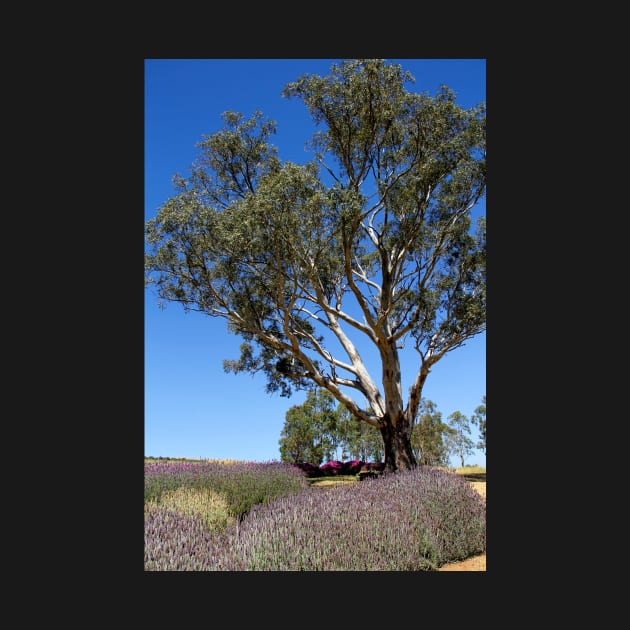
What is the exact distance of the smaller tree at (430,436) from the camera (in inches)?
920

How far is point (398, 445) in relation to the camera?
1278cm

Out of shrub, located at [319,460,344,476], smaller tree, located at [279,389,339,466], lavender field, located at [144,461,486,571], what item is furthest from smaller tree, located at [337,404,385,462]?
lavender field, located at [144,461,486,571]

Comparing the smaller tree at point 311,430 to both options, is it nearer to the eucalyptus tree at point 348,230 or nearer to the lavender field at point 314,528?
the eucalyptus tree at point 348,230

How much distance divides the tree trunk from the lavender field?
131 inches

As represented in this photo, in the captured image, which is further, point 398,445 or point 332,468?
point 332,468

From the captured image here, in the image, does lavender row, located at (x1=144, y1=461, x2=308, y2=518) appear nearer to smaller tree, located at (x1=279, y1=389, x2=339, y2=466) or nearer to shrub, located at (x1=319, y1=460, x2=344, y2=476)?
shrub, located at (x1=319, y1=460, x2=344, y2=476)

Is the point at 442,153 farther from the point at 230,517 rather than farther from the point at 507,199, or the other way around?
the point at 230,517

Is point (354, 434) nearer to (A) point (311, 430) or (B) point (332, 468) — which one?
(A) point (311, 430)

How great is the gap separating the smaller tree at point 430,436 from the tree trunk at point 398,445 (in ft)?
31.8

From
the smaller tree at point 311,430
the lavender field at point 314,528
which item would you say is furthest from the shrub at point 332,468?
the lavender field at point 314,528

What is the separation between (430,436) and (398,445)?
1242cm

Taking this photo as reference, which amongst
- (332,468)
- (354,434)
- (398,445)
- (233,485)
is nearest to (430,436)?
(354,434)

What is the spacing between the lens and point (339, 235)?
1184 cm

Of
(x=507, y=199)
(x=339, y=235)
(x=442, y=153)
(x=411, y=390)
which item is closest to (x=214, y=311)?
(x=339, y=235)
